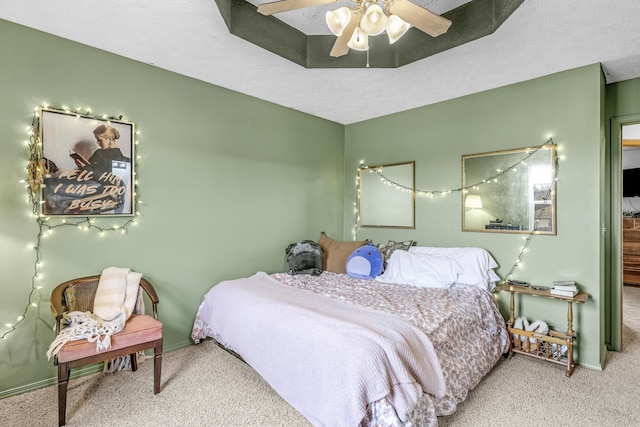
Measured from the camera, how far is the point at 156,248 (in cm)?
286

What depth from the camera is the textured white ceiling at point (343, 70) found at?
82.1 inches

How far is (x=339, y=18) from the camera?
1738mm

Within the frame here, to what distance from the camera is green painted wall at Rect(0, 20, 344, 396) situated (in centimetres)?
225

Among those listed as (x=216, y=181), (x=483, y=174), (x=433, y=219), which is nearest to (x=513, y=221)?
(x=483, y=174)

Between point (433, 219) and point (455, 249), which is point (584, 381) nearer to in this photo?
point (455, 249)

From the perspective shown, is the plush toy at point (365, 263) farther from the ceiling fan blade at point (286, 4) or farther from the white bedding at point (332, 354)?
the ceiling fan blade at point (286, 4)

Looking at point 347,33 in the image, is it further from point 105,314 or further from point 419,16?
point 105,314

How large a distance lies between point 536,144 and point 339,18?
7.65ft

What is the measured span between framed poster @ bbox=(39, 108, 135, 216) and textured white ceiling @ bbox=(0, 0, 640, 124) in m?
0.64

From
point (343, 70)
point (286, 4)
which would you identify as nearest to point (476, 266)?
point (343, 70)

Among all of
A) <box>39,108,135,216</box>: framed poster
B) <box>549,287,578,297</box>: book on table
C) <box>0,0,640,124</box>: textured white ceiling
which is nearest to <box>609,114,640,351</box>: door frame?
<box>0,0,640,124</box>: textured white ceiling

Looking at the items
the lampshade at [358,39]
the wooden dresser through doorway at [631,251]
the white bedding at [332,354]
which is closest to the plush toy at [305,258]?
the white bedding at [332,354]

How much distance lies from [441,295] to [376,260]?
2.85ft

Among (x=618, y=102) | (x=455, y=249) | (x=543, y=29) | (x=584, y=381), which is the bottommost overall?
(x=584, y=381)
